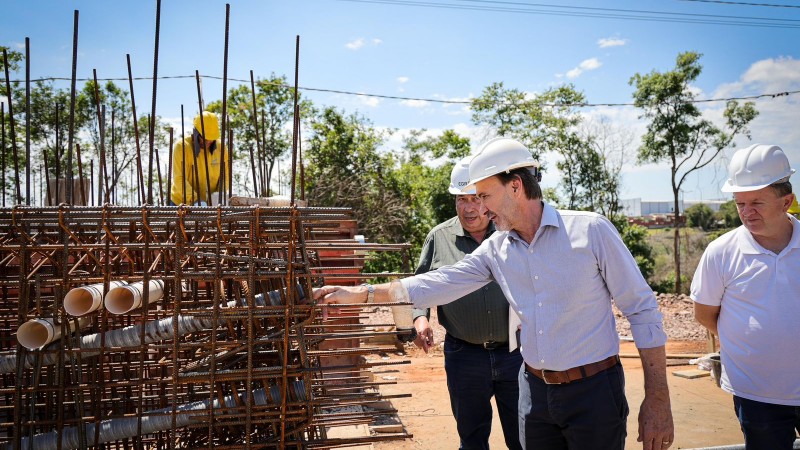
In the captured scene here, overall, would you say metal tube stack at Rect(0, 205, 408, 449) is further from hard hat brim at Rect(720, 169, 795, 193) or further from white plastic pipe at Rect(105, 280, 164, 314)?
hard hat brim at Rect(720, 169, 795, 193)

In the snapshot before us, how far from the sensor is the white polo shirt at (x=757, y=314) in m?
2.91

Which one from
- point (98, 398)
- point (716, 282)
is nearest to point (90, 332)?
point (98, 398)

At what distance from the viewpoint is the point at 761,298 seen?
3012 mm

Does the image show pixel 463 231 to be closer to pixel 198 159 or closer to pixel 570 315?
pixel 570 315

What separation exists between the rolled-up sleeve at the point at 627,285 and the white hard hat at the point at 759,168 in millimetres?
1001

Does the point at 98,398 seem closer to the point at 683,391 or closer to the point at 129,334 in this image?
the point at 129,334

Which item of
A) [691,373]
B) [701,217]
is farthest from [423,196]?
[701,217]

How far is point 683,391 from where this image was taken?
7641 mm

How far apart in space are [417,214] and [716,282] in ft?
63.2

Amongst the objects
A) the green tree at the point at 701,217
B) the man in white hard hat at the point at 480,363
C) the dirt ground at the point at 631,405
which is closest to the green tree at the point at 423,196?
the dirt ground at the point at 631,405

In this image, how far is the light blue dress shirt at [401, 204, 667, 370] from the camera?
8.20 feet

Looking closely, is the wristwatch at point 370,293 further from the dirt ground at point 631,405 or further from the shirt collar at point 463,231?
the shirt collar at point 463,231

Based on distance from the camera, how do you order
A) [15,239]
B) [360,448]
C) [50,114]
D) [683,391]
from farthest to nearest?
[50,114] → [683,391] → [360,448] → [15,239]

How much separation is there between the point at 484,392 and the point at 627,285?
1.39 metres
